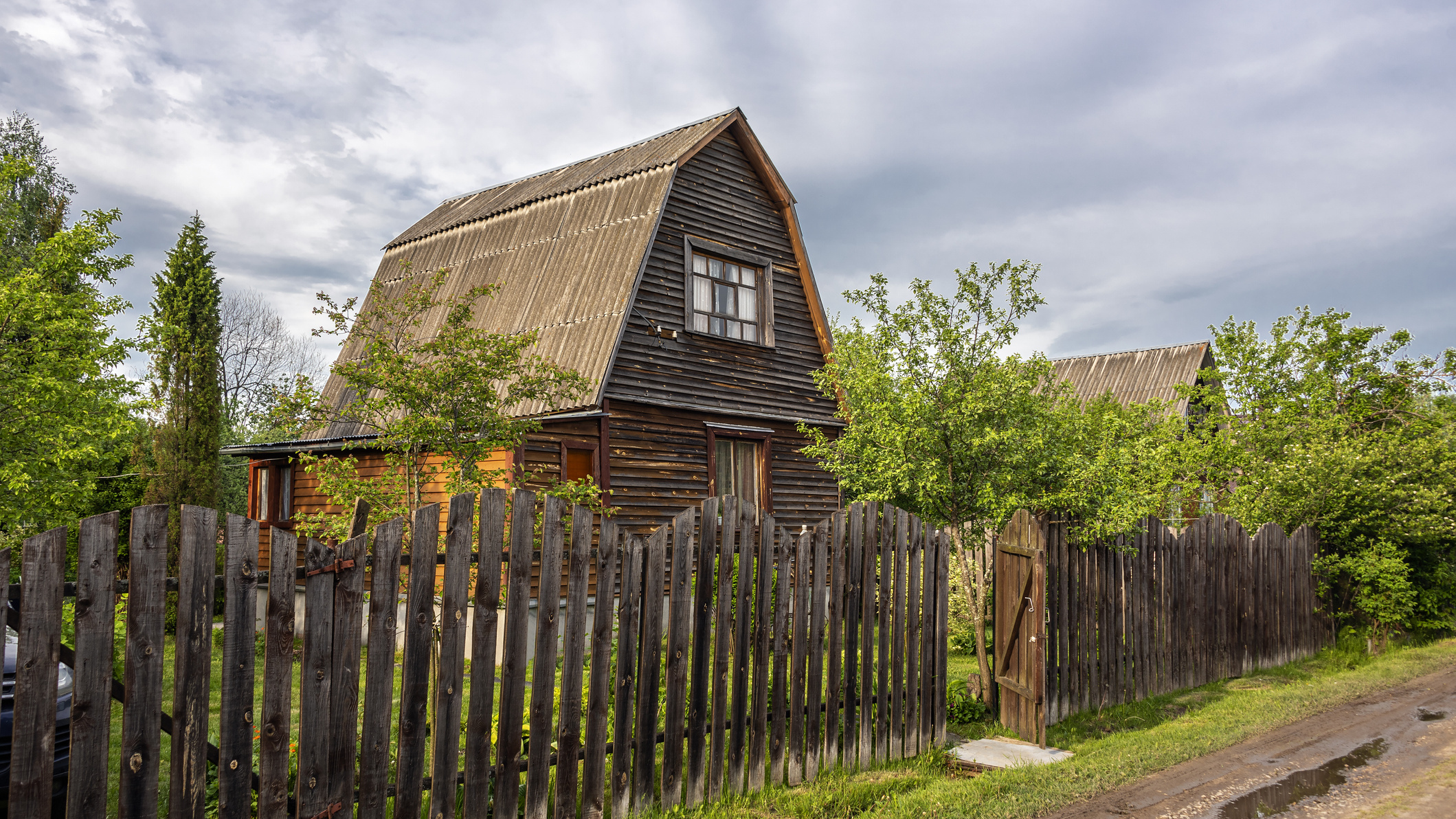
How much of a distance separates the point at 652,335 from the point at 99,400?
912 centimetres

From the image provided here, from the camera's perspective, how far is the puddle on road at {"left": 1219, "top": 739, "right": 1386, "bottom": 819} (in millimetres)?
5711

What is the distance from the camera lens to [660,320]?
14156 mm

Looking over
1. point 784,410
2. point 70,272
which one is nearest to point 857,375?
point 784,410

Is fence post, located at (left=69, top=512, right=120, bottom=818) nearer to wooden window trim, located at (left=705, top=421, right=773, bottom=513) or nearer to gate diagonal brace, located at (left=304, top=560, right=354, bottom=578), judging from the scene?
gate diagonal brace, located at (left=304, top=560, right=354, bottom=578)

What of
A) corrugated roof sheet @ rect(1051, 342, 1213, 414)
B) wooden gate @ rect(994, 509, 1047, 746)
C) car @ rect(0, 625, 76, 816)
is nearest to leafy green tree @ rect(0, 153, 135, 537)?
car @ rect(0, 625, 76, 816)

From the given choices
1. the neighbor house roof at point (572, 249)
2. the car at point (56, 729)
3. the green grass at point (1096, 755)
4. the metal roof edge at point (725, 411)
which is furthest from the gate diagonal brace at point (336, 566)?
the metal roof edge at point (725, 411)

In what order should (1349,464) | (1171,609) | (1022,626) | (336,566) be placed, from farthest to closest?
(1349,464) < (1171,609) < (1022,626) < (336,566)

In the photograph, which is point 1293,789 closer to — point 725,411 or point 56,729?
point 56,729

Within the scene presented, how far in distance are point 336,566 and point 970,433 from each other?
6.40m

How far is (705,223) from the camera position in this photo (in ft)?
50.1

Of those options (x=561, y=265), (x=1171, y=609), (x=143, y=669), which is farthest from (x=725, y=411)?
(x=143, y=669)

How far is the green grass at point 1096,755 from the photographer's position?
5.54 metres

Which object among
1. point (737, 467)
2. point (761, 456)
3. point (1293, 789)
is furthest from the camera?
point (761, 456)

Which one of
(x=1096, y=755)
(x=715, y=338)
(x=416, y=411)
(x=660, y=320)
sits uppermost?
(x=660, y=320)
